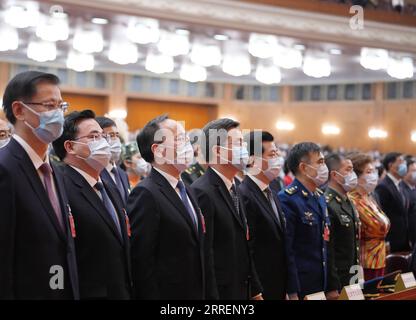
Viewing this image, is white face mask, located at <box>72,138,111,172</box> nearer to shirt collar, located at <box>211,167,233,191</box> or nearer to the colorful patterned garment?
shirt collar, located at <box>211,167,233,191</box>

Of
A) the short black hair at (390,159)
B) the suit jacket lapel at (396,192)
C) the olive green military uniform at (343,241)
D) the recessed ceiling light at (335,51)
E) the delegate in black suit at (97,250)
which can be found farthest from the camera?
the recessed ceiling light at (335,51)

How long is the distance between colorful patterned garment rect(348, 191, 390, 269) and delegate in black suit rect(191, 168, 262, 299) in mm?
1442

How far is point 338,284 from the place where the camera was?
388cm

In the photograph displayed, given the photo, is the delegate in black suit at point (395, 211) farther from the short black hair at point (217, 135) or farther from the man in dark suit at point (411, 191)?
the short black hair at point (217, 135)

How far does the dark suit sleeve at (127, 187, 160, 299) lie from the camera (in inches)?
107

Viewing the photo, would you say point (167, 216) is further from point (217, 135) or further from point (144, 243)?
point (217, 135)

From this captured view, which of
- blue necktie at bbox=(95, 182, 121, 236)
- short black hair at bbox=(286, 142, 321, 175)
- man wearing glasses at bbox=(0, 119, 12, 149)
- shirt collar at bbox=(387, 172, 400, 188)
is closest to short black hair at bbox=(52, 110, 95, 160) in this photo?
blue necktie at bbox=(95, 182, 121, 236)

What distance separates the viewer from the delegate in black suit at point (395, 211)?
6168 millimetres

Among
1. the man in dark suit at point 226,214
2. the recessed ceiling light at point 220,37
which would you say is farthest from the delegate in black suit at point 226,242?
the recessed ceiling light at point 220,37

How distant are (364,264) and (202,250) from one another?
2001mm

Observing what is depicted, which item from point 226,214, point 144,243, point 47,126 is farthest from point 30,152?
point 226,214

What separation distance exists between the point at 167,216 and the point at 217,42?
6061mm

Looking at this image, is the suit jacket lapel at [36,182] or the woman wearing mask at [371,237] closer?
the suit jacket lapel at [36,182]

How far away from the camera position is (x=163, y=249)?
9.21 ft
